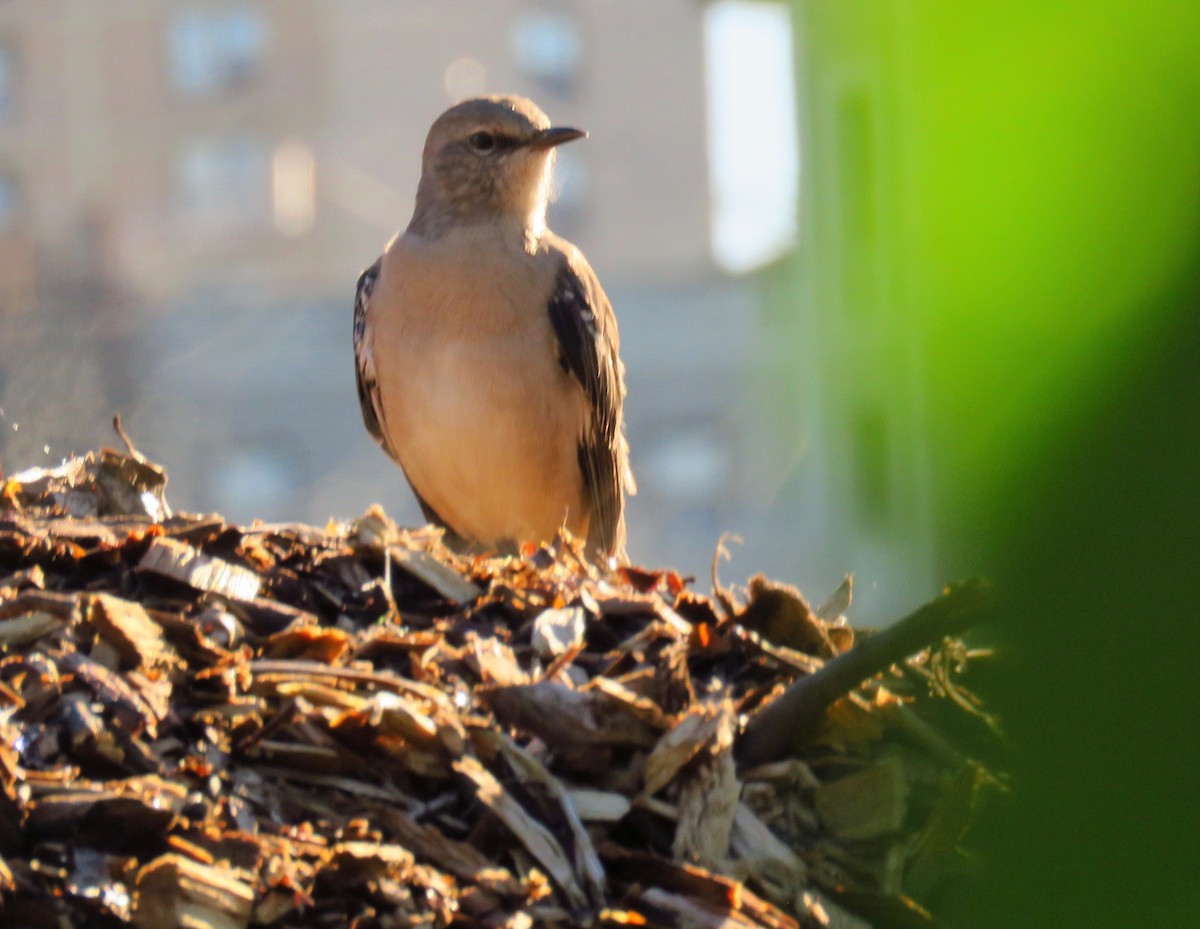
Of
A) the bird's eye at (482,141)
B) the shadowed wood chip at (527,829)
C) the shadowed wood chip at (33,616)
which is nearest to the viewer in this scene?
the shadowed wood chip at (527,829)

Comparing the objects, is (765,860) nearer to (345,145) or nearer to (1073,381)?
(1073,381)

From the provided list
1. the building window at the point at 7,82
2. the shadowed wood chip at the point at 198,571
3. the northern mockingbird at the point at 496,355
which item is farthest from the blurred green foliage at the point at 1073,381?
the building window at the point at 7,82

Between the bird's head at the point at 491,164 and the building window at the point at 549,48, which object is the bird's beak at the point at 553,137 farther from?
the building window at the point at 549,48

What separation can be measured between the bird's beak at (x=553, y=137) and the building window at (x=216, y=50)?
26.3 m

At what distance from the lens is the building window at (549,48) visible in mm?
27984

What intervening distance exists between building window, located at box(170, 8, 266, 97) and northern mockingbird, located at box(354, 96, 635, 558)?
26279 mm

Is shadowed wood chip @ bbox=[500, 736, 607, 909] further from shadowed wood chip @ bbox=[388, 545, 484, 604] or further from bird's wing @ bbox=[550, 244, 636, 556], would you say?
bird's wing @ bbox=[550, 244, 636, 556]

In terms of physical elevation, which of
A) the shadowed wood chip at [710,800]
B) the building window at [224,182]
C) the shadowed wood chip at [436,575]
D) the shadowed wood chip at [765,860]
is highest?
the building window at [224,182]

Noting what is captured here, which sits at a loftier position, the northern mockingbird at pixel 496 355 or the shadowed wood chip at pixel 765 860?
the northern mockingbird at pixel 496 355

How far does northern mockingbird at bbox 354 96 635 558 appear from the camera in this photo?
15.4 ft

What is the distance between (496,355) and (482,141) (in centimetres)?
97

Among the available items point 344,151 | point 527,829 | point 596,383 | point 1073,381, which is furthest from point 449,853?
point 344,151

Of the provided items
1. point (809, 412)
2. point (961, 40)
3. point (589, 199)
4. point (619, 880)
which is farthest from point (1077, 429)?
point (589, 199)

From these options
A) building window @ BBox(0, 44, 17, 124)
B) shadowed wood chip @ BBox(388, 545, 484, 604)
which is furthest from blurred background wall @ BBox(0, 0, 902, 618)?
A: shadowed wood chip @ BBox(388, 545, 484, 604)
